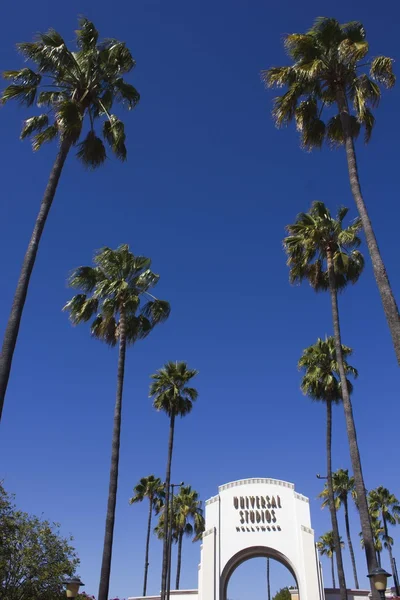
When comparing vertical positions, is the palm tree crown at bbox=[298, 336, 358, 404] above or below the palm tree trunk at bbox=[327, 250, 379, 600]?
above

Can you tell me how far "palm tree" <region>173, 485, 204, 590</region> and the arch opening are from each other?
71.4 ft

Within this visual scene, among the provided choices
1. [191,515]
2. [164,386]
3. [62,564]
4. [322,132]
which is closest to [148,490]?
[191,515]

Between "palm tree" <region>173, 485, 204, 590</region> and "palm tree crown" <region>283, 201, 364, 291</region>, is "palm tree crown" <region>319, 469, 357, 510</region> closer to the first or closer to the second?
"palm tree" <region>173, 485, 204, 590</region>

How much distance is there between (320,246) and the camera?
79.5ft

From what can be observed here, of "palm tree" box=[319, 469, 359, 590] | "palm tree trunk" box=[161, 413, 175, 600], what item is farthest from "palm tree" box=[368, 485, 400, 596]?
"palm tree trunk" box=[161, 413, 175, 600]

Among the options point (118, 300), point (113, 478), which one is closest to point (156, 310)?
point (118, 300)

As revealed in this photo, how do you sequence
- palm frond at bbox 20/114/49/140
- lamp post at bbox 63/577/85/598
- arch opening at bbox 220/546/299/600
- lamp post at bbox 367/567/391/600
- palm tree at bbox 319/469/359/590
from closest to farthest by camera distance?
1. lamp post at bbox 367/567/391/600
2. lamp post at bbox 63/577/85/598
3. palm frond at bbox 20/114/49/140
4. arch opening at bbox 220/546/299/600
5. palm tree at bbox 319/469/359/590

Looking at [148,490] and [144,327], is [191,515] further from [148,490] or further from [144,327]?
[144,327]

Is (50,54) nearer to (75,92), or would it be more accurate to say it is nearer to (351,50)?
(75,92)

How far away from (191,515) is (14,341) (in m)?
49.2

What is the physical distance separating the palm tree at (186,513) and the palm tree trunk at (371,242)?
157 feet

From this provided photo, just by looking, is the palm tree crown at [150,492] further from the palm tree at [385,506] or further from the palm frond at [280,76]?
the palm frond at [280,76]

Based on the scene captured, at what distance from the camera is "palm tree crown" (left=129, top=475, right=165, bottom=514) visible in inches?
2133

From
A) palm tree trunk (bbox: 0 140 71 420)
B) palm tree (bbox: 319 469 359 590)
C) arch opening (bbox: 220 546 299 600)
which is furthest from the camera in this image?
palm tree (bbox: 319 469 359 590)
